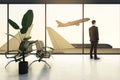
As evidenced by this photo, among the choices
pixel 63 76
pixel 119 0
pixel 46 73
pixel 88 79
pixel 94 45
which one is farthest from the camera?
pixel 119 0

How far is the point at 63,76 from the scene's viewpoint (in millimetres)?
5609

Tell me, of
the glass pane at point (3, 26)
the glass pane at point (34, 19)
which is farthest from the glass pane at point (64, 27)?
the glass pane at point (3, 26)

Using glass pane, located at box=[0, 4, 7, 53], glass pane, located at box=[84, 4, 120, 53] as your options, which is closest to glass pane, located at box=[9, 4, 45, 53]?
glass pane, located at box=[0, 4, 7, 53]

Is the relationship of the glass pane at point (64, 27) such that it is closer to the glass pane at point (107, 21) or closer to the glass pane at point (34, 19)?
the glass pane at point (34, 19)

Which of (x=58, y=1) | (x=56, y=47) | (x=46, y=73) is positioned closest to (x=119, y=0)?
(x=58, y=1)

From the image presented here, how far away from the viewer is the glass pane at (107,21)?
404 inches

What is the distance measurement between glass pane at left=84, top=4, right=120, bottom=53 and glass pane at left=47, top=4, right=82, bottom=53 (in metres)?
0.41

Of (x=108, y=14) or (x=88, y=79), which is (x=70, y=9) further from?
(x=88, y=79)

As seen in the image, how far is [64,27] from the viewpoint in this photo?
1048 centimetres

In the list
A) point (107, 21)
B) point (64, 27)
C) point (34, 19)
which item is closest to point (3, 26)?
point (34, 19)

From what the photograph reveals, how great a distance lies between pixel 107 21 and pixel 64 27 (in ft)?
6.15

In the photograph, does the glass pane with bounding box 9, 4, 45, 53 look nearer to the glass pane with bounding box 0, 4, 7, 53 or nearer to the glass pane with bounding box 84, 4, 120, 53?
the glass pane with bounding box 0, 4, 7, 53

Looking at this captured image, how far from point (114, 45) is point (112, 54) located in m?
0.42

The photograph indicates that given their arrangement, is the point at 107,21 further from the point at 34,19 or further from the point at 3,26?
the point at 3,26
